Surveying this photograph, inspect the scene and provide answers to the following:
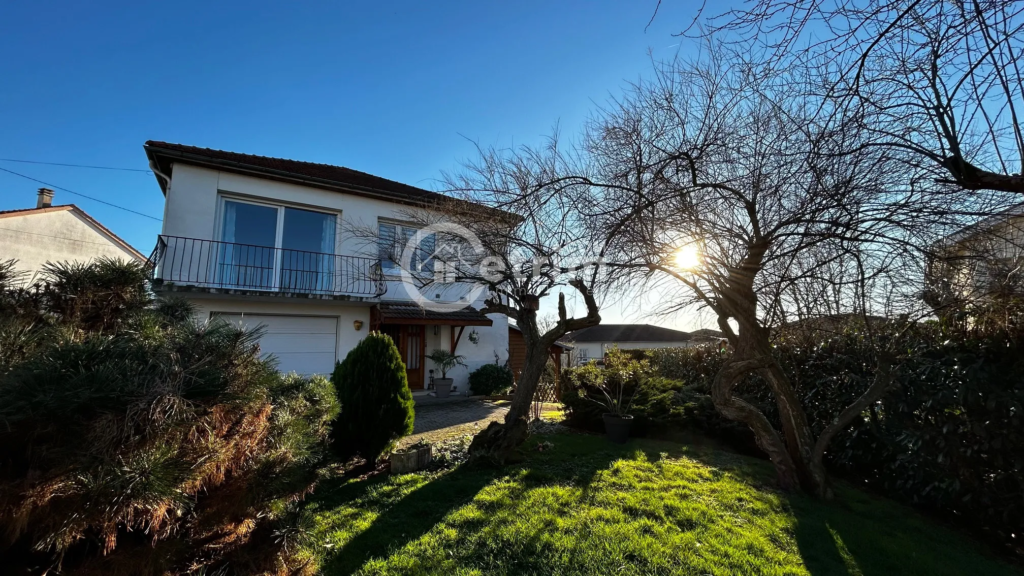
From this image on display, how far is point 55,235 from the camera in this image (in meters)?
14.8

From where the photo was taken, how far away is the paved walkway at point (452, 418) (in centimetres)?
735

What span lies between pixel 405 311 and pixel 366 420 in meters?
6.09

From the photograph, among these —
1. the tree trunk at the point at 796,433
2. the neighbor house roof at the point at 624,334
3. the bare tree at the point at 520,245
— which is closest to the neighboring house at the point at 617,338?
the neighbor house roof at the point at 624,334

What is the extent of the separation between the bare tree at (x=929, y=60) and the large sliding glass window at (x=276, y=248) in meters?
9.65

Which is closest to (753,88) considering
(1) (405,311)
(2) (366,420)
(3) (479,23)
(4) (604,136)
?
(4) (604,136)

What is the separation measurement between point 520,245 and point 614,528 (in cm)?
385

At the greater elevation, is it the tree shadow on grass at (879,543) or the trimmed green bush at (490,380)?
the trimmed green bush at (490,380)

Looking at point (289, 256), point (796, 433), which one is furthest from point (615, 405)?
point (289, 256)

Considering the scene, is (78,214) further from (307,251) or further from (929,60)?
(929,60)

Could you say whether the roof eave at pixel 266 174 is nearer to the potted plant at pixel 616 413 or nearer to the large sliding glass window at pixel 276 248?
the large sliding glass window at pixel 276 248

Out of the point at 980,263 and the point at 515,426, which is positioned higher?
the point at 980,263

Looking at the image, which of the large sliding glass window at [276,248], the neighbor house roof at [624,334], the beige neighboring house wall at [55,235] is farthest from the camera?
the neighbor house roof at [624,334]

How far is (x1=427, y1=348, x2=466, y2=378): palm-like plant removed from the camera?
11.9 m

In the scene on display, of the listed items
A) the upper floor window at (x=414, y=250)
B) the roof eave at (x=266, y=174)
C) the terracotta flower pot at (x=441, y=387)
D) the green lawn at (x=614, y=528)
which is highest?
the roof eave at (x=266, y=174)
